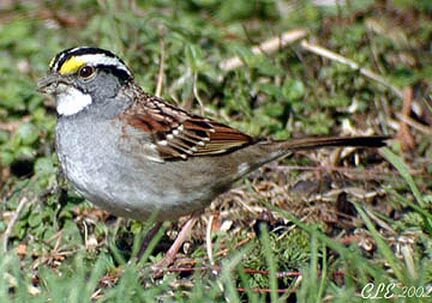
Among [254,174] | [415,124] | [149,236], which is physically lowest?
[415,124]

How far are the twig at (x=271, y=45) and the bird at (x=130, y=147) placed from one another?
1.44 metres

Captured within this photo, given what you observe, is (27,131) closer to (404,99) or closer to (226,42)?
(226,42)

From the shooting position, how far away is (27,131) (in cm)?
624

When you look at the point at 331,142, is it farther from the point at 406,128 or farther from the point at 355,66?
the point at 355,66

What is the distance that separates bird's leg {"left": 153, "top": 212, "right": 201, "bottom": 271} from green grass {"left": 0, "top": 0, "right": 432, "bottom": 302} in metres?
0.06

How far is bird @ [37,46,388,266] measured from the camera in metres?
4.90

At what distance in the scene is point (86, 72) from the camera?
5098 millimetres

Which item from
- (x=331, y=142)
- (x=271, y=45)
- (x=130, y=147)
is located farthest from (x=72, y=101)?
(x=271, y=45)

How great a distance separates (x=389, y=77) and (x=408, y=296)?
315 centimetres

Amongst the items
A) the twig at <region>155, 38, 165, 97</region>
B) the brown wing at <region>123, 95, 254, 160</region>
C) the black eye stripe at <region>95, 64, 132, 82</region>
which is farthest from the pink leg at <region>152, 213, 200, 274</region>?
the twig at <region>155, 38, 165, 97</region>

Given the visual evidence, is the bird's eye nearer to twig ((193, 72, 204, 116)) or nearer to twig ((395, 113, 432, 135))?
twig ((193, 72, 204, 116))

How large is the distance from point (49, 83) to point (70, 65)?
127 mm

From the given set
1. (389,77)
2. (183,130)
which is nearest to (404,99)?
(389,77)

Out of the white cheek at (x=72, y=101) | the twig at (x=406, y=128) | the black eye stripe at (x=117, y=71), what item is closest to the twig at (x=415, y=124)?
the twig at (x=406, y=128)
